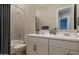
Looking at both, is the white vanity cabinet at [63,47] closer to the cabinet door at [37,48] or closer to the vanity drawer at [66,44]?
the vanity drawer at [66,44]

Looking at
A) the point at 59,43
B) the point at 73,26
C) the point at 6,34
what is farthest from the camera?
the point at 73,26

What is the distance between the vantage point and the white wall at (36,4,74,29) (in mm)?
2141

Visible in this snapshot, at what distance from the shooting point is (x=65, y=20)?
1998 mm

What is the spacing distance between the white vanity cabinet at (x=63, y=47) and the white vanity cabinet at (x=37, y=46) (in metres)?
0.14

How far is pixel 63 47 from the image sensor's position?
1.56 meters

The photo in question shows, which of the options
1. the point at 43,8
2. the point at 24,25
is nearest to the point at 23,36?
the point at 24,25

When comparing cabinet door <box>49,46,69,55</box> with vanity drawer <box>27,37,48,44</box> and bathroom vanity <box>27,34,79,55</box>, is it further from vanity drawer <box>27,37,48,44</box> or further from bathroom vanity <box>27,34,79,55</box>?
vanity drawer <box>27,37,48,44</box>

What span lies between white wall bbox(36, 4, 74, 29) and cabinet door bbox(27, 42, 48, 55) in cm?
52

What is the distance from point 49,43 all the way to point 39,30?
685mm

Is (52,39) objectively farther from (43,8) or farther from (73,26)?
(43,8)

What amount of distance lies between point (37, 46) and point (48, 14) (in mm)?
769

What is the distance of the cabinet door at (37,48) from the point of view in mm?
1844

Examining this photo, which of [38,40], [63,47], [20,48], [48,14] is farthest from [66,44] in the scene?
[20,48]

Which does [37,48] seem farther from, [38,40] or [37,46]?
[38,40]
